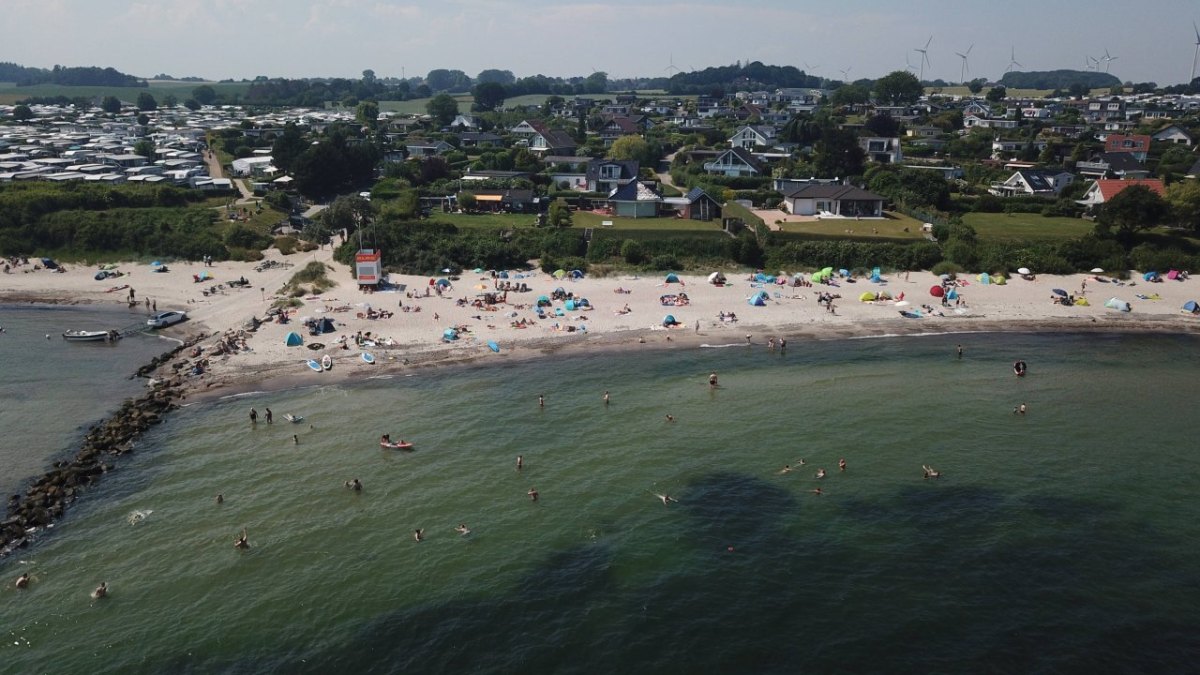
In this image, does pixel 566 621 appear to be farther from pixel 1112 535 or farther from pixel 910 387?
pixel 910 387

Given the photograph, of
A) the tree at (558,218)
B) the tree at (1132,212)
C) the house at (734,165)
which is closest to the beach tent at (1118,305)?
the tree at (1132,212)

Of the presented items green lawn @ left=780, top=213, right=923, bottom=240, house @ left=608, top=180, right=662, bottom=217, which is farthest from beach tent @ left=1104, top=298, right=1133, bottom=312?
house @ left=608, top=180, right=662, bottom=217

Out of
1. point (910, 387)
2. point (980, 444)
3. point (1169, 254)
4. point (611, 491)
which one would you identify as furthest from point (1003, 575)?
point (1169, 254)

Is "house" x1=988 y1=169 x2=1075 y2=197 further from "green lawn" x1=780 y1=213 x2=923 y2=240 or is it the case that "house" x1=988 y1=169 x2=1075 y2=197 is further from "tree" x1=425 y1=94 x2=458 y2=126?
"tree" x1=425 y1=94 x2=458 y2=126

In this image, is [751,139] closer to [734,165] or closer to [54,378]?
[734,165]

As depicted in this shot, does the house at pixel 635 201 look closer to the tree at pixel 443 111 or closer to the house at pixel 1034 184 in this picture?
the house at pixel 1034 184

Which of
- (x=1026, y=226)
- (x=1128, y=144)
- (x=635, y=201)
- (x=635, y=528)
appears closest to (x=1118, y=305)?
(x=1026, y=226)
